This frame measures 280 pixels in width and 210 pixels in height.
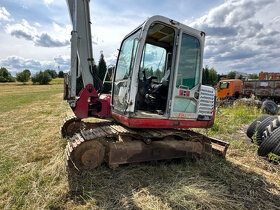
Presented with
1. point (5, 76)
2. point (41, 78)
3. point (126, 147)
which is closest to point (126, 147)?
point (126, 147)

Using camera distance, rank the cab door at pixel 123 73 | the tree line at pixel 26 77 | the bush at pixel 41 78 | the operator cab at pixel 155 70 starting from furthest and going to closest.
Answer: the tree line at pixel 26 77 → the bush at pixel 41 78 → the operator cab at pixel 155 70 → the cab door at pixel 123 73

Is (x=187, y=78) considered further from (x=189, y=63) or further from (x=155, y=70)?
(x=155, y=70)

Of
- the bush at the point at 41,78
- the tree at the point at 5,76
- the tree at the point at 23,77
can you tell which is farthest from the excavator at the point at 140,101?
the tree at the point at 5,76

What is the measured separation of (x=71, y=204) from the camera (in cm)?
246

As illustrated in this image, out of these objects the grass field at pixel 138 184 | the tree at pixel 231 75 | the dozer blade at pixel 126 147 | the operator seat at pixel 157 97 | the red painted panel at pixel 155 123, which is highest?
the tree at pixel 231 75

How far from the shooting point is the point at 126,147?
3260 mm

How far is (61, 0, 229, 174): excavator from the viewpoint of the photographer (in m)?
3.19

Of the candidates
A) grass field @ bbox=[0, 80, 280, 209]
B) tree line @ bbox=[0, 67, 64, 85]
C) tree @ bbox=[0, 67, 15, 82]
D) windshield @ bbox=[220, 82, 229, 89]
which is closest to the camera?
grass field @ bbox=[0, 80, 280, 209]

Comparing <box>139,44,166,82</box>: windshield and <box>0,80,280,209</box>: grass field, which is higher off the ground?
<box>139,44,166,82</box>: windshield

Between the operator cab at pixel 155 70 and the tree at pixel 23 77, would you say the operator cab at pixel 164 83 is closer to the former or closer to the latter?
the operator cab at pixel 155 70

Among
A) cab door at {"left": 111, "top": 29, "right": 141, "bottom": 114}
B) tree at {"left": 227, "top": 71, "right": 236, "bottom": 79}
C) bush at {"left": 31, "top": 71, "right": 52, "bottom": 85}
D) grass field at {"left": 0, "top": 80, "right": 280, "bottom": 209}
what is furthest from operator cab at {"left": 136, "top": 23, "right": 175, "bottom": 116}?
bush at {"left": 31, "top": 71, "right": 52, "bottom": 85}

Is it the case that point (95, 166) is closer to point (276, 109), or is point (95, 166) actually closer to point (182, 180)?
point (182, 180)

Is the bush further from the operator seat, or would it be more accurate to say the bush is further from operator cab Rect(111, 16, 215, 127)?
the operator seat

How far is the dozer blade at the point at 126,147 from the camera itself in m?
2.97
